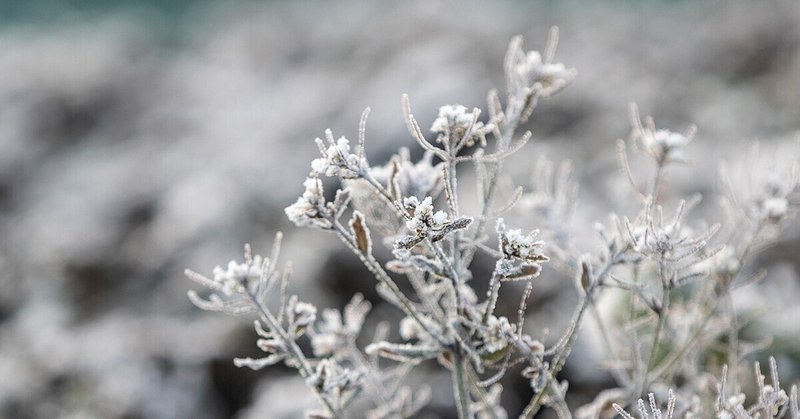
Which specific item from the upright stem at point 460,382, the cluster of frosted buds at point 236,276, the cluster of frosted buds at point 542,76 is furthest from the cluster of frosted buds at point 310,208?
the cluster of frosted buds at point 542,76

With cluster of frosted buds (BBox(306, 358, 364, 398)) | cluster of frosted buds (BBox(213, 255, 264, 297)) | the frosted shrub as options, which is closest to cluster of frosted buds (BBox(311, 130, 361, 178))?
the frosted shrub

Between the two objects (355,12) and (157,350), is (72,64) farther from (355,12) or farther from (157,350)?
(157,350)

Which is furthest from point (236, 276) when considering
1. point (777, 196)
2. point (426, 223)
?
point (777, 196)

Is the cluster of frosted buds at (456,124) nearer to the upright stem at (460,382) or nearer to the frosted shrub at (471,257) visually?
the frosted shrub at (471,257)

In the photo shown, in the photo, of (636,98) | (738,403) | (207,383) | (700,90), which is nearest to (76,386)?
(207,383)

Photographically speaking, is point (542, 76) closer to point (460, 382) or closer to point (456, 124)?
point (456, 124)

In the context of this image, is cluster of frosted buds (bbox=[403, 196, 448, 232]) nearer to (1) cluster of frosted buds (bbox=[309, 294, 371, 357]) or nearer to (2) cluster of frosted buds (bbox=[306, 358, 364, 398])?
(2) cluster of frosted buds (bbox=[306, 358, 364, 398])
